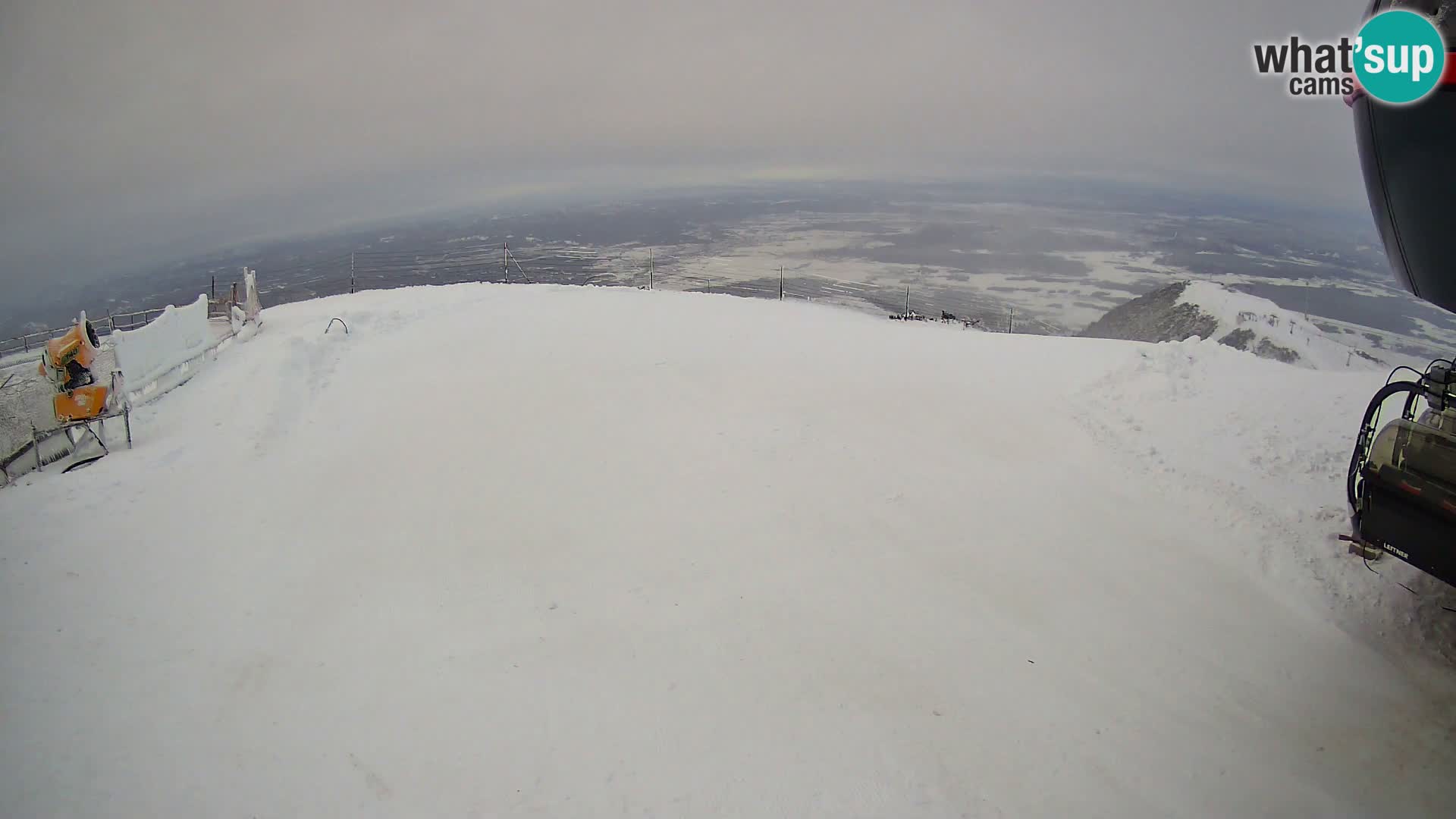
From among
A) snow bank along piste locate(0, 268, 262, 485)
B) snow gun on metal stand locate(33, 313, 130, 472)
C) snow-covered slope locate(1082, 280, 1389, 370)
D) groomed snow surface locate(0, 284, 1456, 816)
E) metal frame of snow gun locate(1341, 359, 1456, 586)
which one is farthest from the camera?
snow-covered slope locate(1082, 280, 1389, 370)

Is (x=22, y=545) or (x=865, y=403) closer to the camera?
(x=22, y=545)

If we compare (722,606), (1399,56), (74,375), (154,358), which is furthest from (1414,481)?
(154,358)

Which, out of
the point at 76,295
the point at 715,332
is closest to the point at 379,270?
the point at 76,295

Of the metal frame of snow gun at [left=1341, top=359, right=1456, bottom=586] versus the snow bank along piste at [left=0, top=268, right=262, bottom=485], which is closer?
the metal frame of snow gun at [left=1341, top=359, right=1456, bottom=586]

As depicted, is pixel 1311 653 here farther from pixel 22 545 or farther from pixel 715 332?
pixel 22 545

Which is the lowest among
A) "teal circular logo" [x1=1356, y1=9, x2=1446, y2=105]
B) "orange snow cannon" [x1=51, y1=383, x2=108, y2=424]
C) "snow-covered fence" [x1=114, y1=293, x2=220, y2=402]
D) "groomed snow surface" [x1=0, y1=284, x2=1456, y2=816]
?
"groomed snow surface" [x1=0, y1=284, x2=1456, y2=816]

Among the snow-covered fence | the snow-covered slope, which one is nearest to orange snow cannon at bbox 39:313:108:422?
the snow-covered fence

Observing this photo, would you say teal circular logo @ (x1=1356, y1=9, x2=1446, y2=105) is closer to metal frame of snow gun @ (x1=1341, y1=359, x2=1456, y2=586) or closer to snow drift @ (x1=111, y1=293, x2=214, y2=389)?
metal frame of snow gun @ (x1=1341, y1=359, x2=1456, y2=586)

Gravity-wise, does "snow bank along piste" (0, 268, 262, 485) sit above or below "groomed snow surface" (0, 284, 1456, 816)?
above

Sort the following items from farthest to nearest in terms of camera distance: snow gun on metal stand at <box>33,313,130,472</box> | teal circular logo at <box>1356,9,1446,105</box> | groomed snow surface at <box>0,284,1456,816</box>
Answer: snow gun on metal stand at <box>33,313,130,472</box> < groomed snow surface at <box>0,284,1456,816</box> < teal circular logo at <box>1356,9,1446,105</box>
